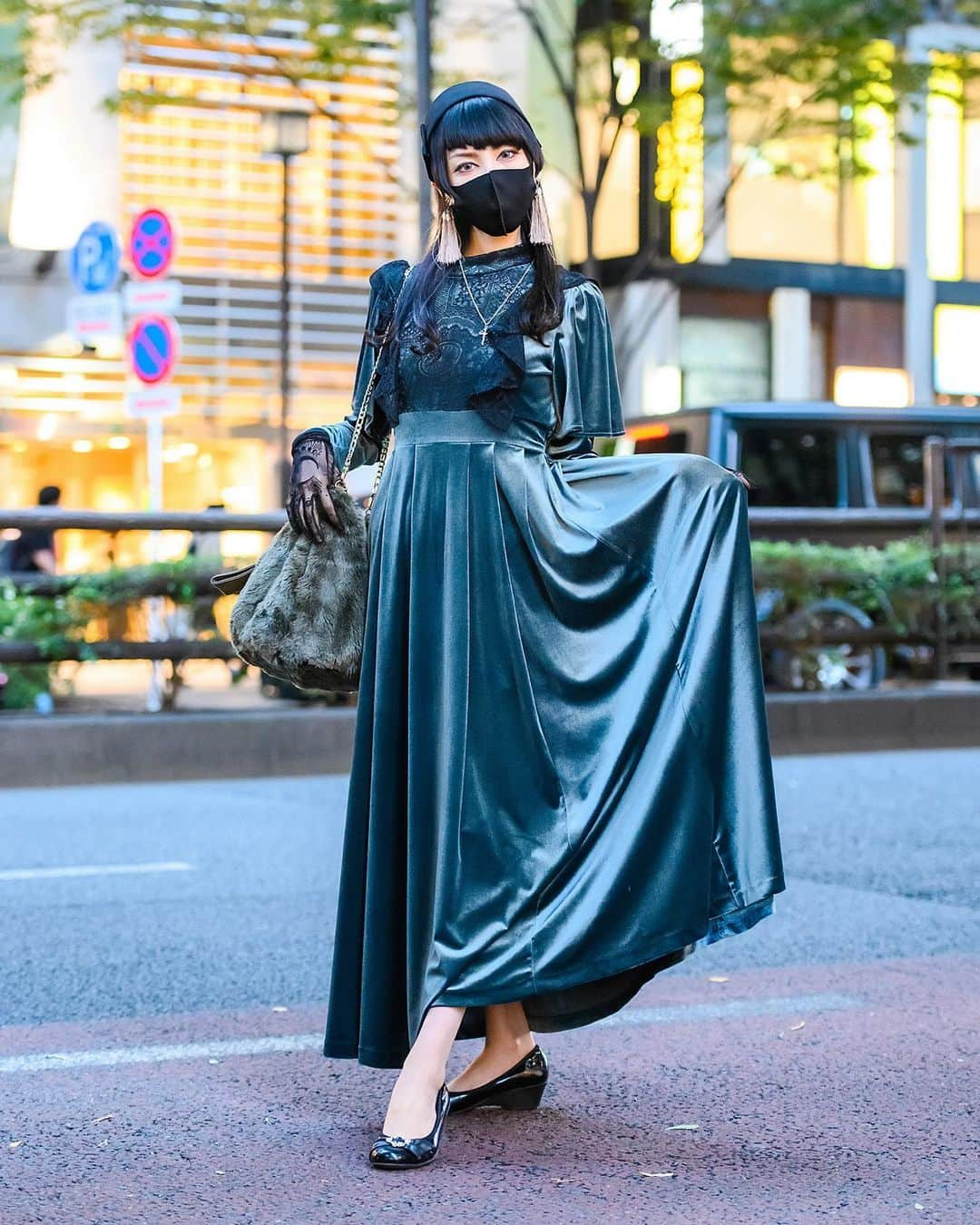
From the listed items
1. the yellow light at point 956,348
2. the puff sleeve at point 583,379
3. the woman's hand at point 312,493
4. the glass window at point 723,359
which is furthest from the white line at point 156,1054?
the yellow light at point 956,348

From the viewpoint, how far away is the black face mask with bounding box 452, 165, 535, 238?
3391mm

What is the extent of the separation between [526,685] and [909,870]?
3.57 meters

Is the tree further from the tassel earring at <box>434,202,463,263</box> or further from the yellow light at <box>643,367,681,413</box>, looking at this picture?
the tassel earring at <box>434,202,463,263</box>

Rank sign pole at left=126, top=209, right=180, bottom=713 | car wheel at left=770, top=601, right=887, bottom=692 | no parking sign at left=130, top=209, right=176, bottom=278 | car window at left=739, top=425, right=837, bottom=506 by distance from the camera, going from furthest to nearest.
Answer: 1. car window at left=739, top=425, right=837, bottom=506
2. no parking sign at left=130, top=209, right=176, bottom=278
3. sign pole at left=126, top=209, right=180, bottom=713
4. car wheel at left=770, top=601, right=887, bottom=692

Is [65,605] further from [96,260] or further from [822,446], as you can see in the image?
[822,446]

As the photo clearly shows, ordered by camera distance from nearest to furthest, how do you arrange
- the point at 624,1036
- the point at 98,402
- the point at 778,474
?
the point at 624,1036, the point at 778,474, the point at 98,402

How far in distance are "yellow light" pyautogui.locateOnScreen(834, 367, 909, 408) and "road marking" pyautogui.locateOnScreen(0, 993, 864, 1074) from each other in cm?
2188

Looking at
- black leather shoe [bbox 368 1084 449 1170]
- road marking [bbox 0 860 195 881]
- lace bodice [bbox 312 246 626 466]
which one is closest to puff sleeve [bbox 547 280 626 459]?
lace bodice [bbox 312 246 626 466]

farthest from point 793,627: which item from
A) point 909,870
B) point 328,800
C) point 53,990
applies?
point 53,990

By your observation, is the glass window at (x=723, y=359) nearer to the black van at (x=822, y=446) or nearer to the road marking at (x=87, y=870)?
the black van at (x=822, y=446)

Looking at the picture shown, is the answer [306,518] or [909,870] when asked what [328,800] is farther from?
[306,518]

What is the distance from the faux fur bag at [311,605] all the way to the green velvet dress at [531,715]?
0.04m

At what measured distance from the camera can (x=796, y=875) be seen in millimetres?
6477

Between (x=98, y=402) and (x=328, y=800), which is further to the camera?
(x=98, y=402)
